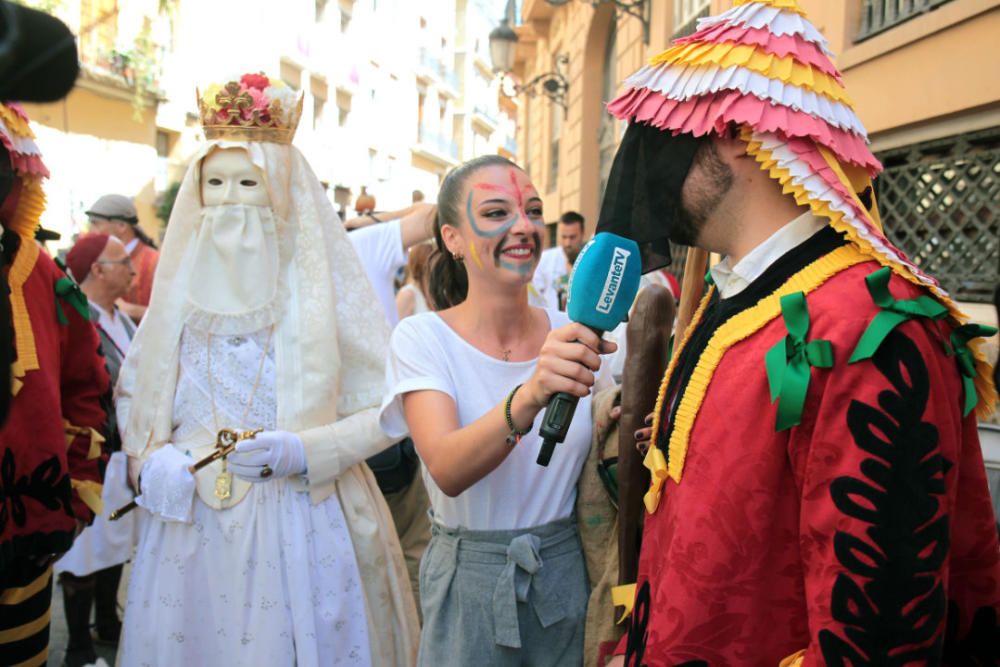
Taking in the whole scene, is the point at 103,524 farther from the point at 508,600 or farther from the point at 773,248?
the point at 773,248

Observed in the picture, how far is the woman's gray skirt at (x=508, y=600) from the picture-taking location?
232 cm

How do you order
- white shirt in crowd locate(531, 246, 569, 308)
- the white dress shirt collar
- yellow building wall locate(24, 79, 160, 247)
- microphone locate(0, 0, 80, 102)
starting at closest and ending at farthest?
microphone locate(0, 0, 80, 102) < the white dress shirt collar < white shirt in crowd locate(531, 246, 569, 308) < yellow building wall locate(24, 79, 160, 247)

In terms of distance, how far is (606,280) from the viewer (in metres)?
1.79

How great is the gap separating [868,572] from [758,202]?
681 mm

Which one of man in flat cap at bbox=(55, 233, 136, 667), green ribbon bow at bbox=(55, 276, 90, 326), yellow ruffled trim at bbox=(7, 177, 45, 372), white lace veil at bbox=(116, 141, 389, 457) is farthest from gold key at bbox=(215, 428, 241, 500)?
man in flat cap at bbox=(55, 233, 136, 667)

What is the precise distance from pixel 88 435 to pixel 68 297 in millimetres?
485

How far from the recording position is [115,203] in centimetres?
660

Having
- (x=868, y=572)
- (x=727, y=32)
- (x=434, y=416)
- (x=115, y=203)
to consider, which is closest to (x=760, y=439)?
(x=868, y=572)

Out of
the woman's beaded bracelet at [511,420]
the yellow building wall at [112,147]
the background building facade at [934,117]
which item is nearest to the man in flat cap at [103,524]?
the woman's beaded bracelet at [511,420]

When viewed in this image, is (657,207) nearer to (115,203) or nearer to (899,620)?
(899,620)

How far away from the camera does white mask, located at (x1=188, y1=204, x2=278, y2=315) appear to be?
3131mm

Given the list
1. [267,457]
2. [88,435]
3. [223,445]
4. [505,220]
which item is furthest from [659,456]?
[88,435]

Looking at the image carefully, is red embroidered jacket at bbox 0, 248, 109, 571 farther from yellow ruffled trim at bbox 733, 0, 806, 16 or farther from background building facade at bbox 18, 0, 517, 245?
yellow ruffled trim at bbox 733, 0, 806, 16

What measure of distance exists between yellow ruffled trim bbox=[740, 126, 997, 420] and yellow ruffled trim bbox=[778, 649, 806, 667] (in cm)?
57
